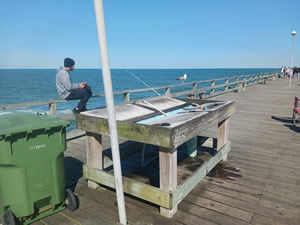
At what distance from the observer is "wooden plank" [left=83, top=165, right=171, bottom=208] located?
2.53 meters

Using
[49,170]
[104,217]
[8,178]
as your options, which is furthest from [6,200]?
[104,217]

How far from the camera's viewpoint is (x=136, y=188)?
2.72 meters

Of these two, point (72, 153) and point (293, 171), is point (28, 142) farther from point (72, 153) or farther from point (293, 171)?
point (293, 171)

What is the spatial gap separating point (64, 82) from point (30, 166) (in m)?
2.13

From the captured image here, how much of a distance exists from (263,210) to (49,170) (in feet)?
7.67

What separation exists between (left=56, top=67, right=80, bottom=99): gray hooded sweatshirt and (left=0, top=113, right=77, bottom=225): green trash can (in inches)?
63.8

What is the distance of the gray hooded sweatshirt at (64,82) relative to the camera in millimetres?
4070

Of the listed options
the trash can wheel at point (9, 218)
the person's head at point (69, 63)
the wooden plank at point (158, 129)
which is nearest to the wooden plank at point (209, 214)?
the wooden plank at point (158, 129)

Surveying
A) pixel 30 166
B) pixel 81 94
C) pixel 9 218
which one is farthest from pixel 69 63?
pixel 9 218

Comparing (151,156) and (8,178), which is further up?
(8,178)

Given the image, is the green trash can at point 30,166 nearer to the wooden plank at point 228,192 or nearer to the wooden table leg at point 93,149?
the wooden table leg at point 93,149

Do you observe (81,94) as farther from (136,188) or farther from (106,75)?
(106,75)

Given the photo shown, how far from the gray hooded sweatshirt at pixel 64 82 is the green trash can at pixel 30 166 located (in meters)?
1.62

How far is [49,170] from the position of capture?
2.45m
